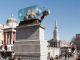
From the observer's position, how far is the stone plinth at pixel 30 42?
1894cm

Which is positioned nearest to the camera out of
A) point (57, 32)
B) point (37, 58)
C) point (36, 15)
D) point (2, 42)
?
point (37, 58)

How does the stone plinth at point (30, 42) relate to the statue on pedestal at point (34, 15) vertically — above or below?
below

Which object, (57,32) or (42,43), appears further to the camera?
(57,32)

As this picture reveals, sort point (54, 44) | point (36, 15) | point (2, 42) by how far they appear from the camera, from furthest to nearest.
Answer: point (54, 44) → point (2, 42) → point (36, 15)

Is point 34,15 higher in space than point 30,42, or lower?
higher

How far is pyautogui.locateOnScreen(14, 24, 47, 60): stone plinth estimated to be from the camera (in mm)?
18942

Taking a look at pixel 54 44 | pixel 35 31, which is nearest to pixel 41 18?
pixel 35 31

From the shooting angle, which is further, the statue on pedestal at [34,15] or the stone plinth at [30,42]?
the statue on pedestal at [34,15]

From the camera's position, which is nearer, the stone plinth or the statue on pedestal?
the stone plinth

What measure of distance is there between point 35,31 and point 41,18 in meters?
1.97

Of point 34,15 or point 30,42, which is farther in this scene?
point 34,15

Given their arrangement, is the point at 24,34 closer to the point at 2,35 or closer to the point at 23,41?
the point at 23,41

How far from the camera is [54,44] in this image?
435ft

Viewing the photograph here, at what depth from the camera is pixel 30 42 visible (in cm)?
1931
